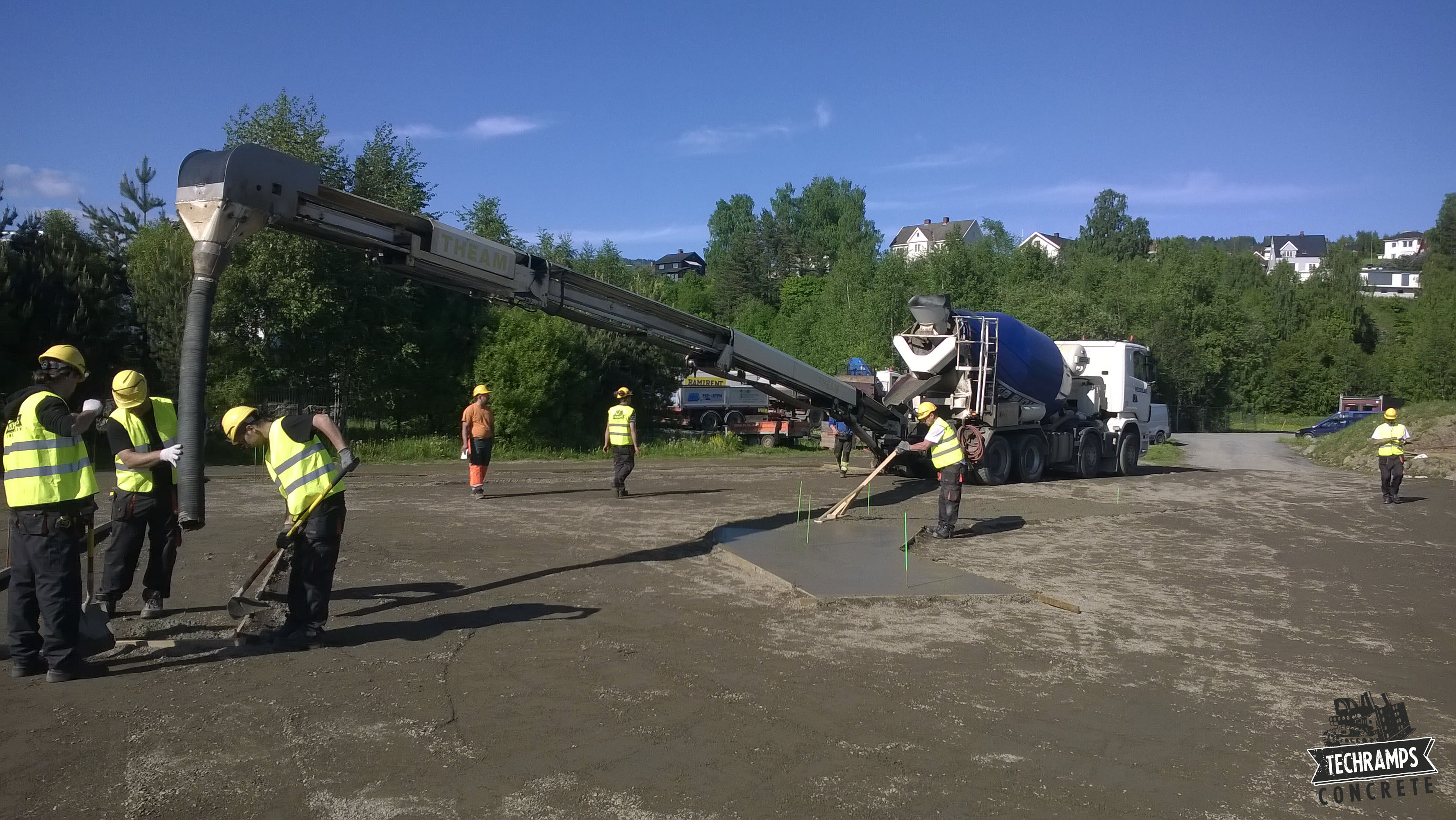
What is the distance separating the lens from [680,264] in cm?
14350

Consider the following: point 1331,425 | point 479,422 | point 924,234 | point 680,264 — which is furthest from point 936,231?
point 479,422

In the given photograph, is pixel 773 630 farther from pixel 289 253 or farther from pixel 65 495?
pixel 289 253

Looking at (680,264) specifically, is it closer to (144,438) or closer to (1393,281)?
(1393,281)

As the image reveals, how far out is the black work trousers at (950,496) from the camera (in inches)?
476

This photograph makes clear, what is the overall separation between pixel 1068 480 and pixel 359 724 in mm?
17407

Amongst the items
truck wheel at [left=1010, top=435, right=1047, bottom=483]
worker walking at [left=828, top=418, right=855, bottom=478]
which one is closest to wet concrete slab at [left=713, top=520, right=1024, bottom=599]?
worker walking at [left=828, top=418, right=855, bottom=478]

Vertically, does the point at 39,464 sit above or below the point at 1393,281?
below

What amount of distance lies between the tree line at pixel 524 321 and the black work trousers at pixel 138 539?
14.1 m

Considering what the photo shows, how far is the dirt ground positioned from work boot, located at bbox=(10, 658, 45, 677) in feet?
0.27

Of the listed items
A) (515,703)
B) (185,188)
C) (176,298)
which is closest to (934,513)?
(515,703)

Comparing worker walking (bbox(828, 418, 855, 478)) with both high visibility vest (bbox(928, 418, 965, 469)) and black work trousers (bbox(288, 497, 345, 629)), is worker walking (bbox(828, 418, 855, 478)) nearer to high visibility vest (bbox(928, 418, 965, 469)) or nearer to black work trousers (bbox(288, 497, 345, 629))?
high visibility vest (bbox(928, 418, 965, 469))

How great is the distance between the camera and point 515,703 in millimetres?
5836

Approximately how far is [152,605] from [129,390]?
166cm

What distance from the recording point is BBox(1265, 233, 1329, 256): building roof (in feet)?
443
